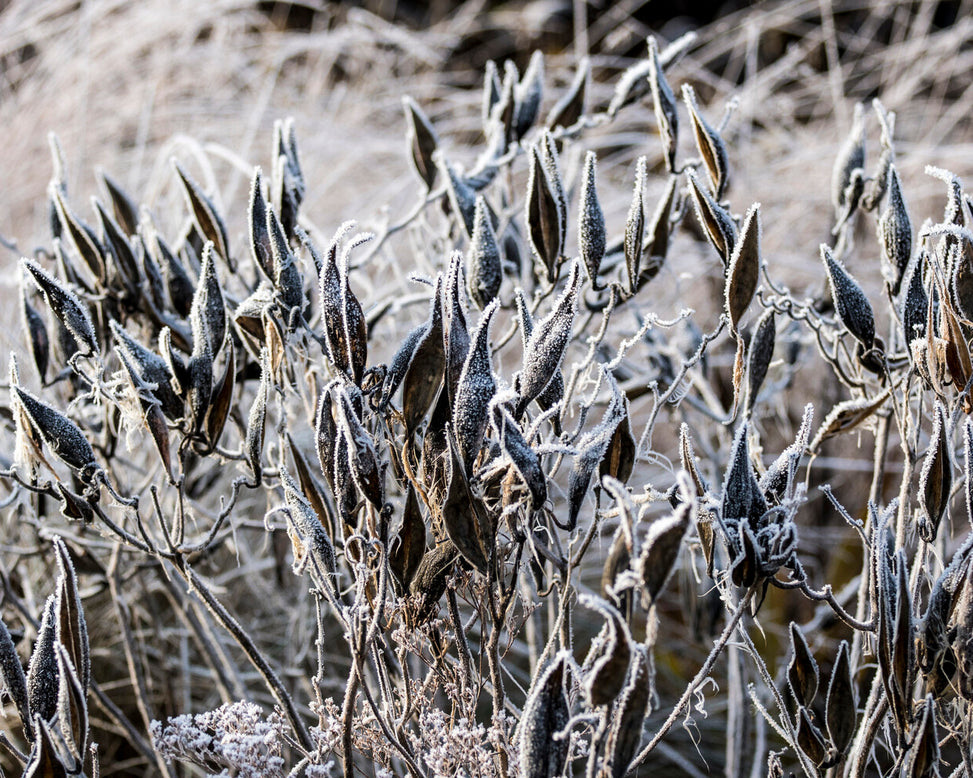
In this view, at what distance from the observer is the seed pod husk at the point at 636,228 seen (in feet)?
2.51

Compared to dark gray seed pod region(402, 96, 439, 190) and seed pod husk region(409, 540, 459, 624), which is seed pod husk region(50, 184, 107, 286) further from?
seed pod husk region(409, 540, 459, 624)

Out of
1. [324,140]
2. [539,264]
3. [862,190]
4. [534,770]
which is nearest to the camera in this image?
[534,770]

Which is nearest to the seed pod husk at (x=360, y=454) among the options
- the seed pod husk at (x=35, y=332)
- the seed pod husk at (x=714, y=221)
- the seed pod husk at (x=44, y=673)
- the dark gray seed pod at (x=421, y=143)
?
the seed pod husk at (x=44, y=673)

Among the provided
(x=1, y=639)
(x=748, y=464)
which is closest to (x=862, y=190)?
(x=748, y=464)

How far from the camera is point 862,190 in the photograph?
39.9 inches

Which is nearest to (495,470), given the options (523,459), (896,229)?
(523,459)

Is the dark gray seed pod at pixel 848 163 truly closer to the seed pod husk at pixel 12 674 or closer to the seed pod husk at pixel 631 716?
the seed pod husk at pixel 631 716

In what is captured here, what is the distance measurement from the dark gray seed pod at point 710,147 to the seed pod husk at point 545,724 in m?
0.50

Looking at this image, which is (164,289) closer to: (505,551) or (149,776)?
(505,551)

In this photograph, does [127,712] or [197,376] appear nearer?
[197,376]

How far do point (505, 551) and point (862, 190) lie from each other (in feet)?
1.98

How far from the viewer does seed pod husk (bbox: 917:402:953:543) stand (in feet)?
2.06

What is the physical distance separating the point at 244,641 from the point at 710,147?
1.88 ft

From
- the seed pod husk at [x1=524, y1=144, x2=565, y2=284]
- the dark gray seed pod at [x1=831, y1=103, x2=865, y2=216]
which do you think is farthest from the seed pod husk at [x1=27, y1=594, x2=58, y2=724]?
the dark gray seed pod at [x1=831, y1=103, x2=865, y2=216]
